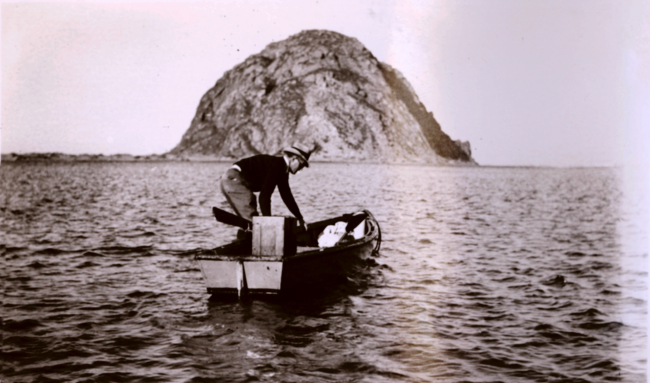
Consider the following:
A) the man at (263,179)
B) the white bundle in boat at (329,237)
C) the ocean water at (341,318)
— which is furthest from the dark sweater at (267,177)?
the white bundle in boat at (329,237)

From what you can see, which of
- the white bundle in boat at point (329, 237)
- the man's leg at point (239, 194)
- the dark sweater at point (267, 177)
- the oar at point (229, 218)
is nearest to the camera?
the oar at point (229, 218)

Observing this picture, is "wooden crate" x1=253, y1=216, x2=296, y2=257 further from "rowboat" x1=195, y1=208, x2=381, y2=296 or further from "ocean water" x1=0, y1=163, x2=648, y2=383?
"ocean water" x1=0, y1=163, x2=648, y2=383

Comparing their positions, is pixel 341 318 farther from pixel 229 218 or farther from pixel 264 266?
pixel 229 218

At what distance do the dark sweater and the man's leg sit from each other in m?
0.14

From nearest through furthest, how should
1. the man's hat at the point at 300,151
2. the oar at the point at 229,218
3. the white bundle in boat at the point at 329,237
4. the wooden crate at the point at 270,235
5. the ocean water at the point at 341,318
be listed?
the ocean water at the point at 341,318
the wooden crate at the point at 270,235
the oar at the point at 229,218
the man's hat at the point at 300,151
the white bundle in boat at the point at 329,237

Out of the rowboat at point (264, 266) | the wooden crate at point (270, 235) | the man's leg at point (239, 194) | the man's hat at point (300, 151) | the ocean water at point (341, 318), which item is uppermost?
the man's hat at point (300, 151)

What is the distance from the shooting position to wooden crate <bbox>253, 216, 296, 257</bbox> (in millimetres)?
10078

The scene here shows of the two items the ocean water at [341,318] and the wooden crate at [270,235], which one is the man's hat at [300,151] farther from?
the ocean water at [341,318]

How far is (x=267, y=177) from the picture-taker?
420 inches

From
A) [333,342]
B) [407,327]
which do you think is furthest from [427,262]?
[333,342]

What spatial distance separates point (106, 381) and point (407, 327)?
4.67 metres

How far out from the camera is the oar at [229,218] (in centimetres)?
1052

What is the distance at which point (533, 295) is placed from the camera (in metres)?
11.8

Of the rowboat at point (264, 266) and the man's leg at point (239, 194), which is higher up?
the man's leg at point (239, 194)
